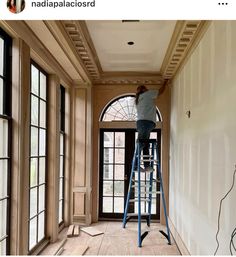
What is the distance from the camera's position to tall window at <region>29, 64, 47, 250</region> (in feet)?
12.6

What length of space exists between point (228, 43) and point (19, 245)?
2890 mm

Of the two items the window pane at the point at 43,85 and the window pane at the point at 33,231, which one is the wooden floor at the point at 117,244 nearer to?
the window pane at the point at 33,231

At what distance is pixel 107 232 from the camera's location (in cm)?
523

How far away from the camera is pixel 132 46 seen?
4.45 meters

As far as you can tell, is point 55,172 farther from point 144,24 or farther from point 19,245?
point 144,24

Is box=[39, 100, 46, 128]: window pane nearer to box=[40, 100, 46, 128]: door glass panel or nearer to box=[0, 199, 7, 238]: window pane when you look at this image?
box=[40, 100, 46, 128]: door glass panel

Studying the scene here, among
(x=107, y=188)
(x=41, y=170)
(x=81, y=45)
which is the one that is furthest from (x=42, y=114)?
(x=107, y=188)

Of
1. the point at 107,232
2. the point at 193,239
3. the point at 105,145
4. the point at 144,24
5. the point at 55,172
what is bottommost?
the point at 107,232

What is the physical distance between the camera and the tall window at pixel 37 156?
383 cm

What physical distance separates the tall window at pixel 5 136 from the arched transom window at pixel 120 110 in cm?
334
